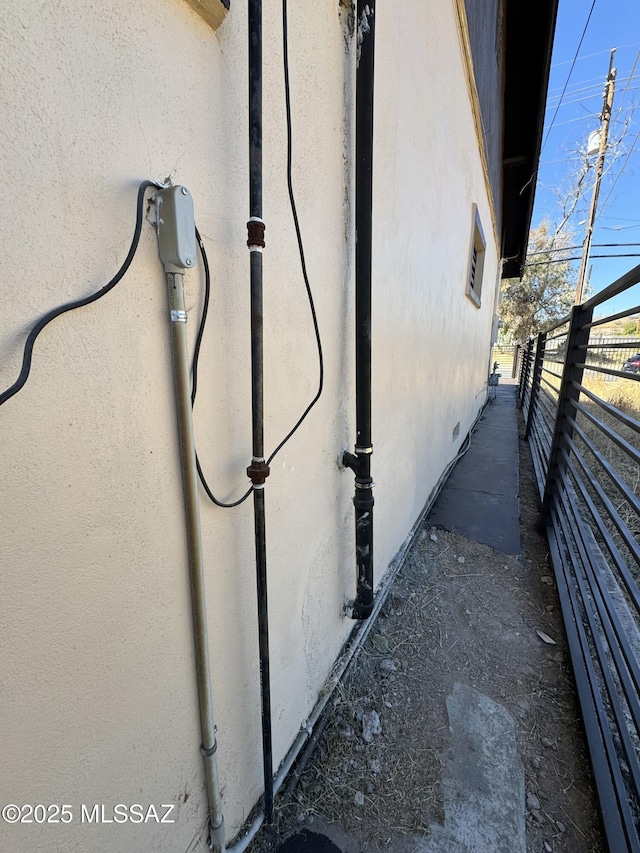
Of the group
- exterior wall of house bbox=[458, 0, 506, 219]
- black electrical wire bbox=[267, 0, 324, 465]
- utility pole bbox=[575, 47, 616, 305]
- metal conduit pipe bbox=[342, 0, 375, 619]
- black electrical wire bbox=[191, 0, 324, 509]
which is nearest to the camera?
black electrical wire bbox=[191, 0, 324, 509]

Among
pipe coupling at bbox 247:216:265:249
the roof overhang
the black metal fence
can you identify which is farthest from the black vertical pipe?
the roof overhang

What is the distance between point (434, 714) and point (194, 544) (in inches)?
50.1

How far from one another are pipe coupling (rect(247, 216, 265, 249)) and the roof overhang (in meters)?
5.61

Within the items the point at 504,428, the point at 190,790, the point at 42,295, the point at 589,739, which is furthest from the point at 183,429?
the point at 504,428

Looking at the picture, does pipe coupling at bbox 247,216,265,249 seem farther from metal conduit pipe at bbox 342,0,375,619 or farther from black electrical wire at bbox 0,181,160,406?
metal conduit pipe at bbox 342,0,375,619

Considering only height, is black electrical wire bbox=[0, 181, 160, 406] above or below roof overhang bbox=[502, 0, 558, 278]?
below

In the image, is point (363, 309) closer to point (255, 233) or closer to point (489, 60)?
point (255, 233)

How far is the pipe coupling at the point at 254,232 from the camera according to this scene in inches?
30.6

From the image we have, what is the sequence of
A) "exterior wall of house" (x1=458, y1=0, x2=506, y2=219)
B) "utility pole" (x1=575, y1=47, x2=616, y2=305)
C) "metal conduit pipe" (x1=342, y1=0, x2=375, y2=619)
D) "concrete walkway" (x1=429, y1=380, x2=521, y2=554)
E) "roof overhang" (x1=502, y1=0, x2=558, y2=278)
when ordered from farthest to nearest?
"utility pole" (x1=575, y1=47, x2=616, y2=305) < "roof overhang" (x1=502, y1=0, x2=558, y2=278) < "exterior wall of house" (x1=458, y1=0, x2=506, y2=219) < "concrete walkway" (x1=429, y1=380, x2=521, y2=554) < "metal conduit pipe" (x1=342, y1=0, x2=375, y2=619)

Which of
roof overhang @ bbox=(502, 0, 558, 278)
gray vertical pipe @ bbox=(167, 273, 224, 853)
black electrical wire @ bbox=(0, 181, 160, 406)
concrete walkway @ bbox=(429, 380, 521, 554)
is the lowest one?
concrete walkway @ bbox=(429, 380, 521, 554)

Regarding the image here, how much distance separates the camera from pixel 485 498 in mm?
3291

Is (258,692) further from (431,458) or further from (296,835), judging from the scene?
(431,458)

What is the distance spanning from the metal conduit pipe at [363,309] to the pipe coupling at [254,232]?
60 centimetres

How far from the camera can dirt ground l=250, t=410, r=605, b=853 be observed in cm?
108
